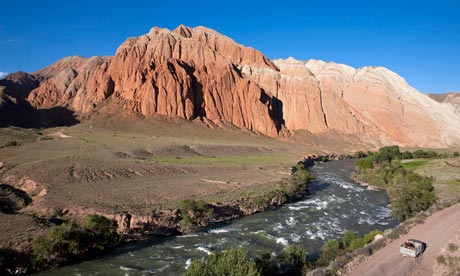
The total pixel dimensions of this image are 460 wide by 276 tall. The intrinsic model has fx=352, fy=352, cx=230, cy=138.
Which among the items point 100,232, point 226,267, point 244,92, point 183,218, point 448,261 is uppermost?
point 244,92

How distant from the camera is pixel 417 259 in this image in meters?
19.9

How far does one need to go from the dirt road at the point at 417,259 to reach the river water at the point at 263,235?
6.13m

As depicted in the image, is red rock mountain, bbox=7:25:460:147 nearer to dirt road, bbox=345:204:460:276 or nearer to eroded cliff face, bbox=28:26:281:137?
eroded cliff face, bbox=28:26:281:137

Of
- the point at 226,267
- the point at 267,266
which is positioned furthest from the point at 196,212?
the point at 226,267

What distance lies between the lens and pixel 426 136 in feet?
440

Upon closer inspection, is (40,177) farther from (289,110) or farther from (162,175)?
(289,110)

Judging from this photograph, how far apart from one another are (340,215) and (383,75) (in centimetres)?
13896

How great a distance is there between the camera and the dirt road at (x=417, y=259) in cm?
1867

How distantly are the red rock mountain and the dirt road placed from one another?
93.7 m

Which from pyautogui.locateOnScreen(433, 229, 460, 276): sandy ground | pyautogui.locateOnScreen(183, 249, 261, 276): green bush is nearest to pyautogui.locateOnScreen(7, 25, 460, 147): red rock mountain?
pyautogui.locateOnScreen(433, 229, 460, 276): sandy ground

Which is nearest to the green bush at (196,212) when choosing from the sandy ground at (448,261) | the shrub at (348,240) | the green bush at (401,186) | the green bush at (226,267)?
the shrub at (348,240)

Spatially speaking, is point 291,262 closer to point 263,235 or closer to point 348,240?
point 348,240

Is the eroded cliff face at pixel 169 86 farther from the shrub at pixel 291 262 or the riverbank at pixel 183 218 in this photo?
the shrub at pixel 291 262

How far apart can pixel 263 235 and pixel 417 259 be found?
1280 centimetres
